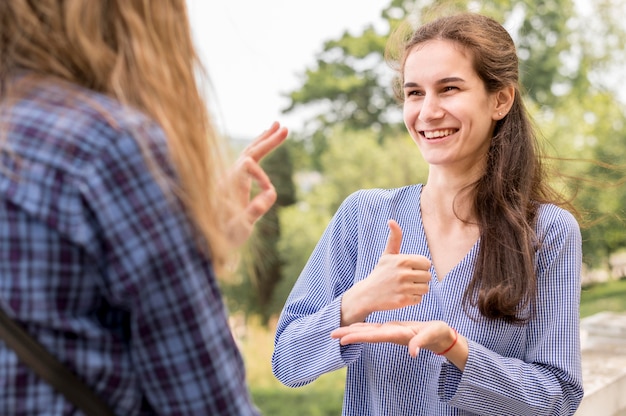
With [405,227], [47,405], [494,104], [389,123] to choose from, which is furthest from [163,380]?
[389,123]

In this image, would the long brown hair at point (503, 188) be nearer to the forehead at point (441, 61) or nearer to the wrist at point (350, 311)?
the forehead at point (441, 61)

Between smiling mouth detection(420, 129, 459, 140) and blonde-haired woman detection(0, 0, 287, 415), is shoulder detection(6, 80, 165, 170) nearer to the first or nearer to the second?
blonde-haired woman detection(0, 0, 287, 415)

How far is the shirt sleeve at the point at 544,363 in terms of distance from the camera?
1433mm

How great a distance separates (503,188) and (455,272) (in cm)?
21

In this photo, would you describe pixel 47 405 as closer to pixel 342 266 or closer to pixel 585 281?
pixel 342 266

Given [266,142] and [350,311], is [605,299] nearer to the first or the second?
[350,311]

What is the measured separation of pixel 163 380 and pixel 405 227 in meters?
0.95

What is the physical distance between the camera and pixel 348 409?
1614mm

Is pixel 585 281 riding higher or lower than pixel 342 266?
lower

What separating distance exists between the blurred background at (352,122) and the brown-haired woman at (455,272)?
7.50m

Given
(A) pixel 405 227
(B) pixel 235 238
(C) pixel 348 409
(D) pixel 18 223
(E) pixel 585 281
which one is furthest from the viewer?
(E) pixel 585 281

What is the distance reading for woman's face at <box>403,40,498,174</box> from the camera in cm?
163

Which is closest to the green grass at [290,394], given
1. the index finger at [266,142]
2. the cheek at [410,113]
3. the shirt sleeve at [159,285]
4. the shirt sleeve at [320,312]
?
the shirt sleeve at [320,312]

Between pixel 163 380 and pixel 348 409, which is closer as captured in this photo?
pixel 163 380
